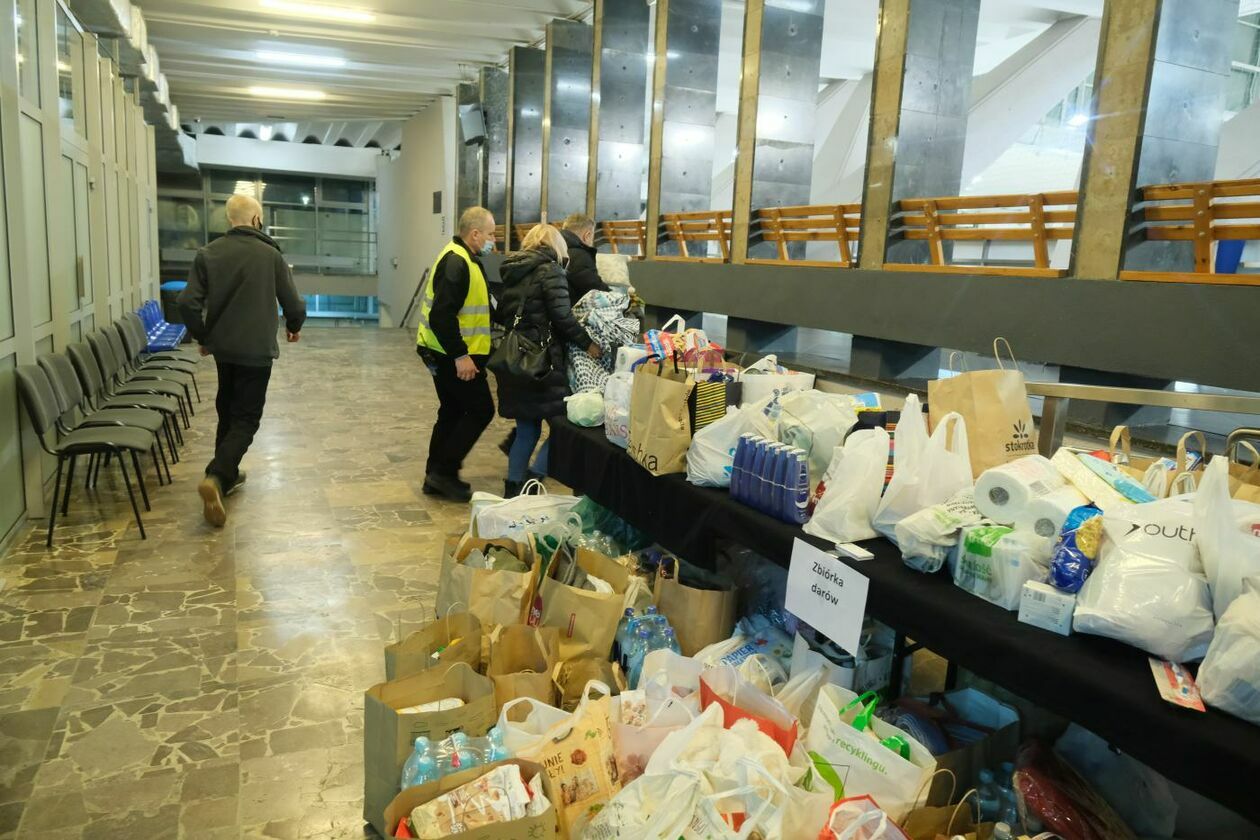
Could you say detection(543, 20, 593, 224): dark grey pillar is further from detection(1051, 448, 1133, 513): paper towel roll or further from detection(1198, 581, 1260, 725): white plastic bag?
detection(1198, 581, 1260, 725): white plastic bag

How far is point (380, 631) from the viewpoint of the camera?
10.8ft

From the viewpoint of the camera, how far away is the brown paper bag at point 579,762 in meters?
1.79

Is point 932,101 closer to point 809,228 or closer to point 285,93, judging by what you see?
point 809,228

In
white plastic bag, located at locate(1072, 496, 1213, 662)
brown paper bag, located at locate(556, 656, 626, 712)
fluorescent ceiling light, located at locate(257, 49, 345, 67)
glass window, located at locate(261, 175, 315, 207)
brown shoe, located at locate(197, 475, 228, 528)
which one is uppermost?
fluorescent ceiling light, located at locate(257, 49, 345, 67)

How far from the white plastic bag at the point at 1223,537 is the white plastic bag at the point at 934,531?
396mm

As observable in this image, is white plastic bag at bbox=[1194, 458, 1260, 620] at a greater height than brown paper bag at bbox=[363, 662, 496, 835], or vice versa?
white plastic bag at bbox=[1194, 458, 1260, 620]

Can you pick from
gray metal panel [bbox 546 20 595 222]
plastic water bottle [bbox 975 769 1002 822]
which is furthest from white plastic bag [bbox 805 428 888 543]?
gray metal panel [bbox 546 20 595 222]

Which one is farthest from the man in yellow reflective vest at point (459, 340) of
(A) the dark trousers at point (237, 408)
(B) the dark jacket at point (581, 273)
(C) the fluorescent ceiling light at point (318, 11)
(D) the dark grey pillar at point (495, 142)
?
(D) the dark grey pillar at point (495, 142)

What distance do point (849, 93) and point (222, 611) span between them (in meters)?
16.4

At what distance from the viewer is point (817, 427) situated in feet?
6.99

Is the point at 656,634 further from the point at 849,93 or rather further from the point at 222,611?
the point at 849,93

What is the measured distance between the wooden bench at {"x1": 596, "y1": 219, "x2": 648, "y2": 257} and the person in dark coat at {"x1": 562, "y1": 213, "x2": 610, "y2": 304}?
5.96 m

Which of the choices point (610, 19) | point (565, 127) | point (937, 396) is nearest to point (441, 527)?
point (937, 396)

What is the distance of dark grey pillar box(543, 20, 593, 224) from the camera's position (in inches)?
502
